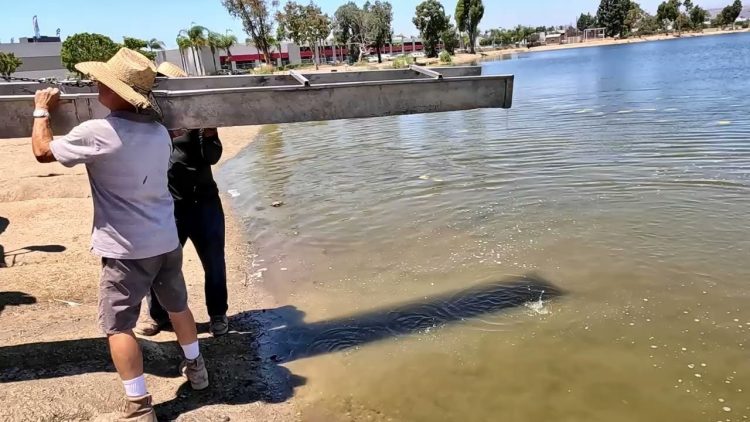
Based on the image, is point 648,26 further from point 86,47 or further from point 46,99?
point 46,99

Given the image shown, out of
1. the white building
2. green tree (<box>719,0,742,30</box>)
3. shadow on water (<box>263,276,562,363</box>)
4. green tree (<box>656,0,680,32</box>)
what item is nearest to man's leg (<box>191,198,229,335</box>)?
shadow on water (<box>263,276,562,363</box>)

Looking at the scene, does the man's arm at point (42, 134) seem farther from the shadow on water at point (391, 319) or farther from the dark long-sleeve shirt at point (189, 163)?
the shadow on water at point (391, 319)

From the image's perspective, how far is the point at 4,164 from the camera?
13289 mm

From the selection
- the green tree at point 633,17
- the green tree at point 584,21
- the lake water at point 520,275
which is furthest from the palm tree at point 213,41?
the green tree at point 584,21

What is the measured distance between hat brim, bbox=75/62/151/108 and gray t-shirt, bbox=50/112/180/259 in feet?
0.42

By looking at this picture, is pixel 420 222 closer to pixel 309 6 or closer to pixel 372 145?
pixel 372 145

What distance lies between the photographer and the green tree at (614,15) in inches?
5221

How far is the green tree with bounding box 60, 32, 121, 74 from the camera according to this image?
154ft

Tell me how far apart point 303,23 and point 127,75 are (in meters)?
75.0

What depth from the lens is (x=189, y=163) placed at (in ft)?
14.3

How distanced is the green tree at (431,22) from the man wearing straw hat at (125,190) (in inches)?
3729

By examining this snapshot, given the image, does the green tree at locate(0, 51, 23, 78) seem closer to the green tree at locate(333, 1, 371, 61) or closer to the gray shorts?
the gray shorts

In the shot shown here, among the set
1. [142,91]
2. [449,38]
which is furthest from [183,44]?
[142,91]

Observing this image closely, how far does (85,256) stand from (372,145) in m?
9.55
